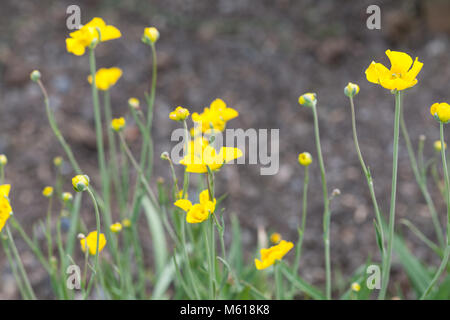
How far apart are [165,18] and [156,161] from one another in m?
0.82

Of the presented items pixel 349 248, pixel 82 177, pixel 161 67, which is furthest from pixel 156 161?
pixel 82 177

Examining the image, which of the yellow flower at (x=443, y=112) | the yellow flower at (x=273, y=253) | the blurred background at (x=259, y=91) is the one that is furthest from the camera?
the blurred background at (x=259, y=91)

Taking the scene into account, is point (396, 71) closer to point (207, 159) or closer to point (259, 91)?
point (207, 159)

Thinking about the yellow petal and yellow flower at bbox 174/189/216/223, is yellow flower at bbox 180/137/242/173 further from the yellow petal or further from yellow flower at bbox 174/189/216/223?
the yellow petal

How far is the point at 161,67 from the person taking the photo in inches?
77.4

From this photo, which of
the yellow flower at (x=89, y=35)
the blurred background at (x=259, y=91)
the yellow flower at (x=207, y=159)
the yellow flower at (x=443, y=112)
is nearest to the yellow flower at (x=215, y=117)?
the yellow flower at (x=207, y=159)

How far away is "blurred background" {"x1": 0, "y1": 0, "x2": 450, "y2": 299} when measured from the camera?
153 cm

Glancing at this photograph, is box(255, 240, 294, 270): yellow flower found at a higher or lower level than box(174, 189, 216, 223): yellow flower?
lower

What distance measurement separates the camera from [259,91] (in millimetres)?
1946

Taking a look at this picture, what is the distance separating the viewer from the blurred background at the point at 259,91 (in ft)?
5.03

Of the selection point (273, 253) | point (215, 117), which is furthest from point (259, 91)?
point (273, 253)

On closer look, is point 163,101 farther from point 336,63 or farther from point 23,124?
point 336,63

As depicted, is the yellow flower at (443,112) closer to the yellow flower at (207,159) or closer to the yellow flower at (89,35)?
the yellow flower at (207,159)

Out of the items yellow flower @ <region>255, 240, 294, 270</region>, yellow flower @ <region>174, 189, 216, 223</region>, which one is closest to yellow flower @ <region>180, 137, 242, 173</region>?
Answer: yellow flower @ <region>174, 189, 216, 223</region>
